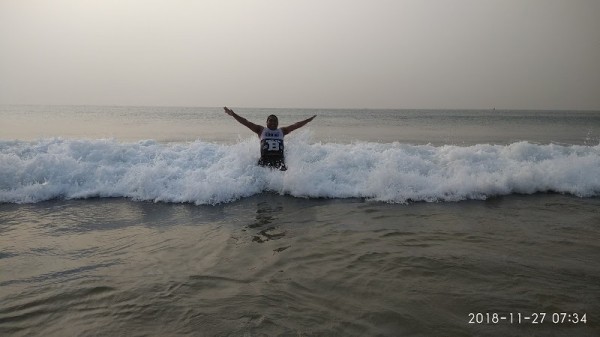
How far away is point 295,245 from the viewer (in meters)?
5.57

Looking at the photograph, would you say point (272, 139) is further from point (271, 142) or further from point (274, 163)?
point (274, 163)

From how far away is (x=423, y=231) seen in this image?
20.5 feet

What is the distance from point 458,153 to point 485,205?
14.0 ft

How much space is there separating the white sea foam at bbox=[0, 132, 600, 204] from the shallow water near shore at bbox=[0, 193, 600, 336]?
121 centimetres

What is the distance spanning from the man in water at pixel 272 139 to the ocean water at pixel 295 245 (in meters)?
0.33

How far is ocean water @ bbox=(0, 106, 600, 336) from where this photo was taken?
11.5 ft

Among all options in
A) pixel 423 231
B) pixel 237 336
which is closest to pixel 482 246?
pixel 423 231

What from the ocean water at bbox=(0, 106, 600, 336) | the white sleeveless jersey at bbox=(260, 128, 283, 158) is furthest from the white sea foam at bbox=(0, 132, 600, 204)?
the white sleeveless jersey at bbox=(260, 128, 283, 158)

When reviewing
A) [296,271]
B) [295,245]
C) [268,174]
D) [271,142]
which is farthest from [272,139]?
[296,271]

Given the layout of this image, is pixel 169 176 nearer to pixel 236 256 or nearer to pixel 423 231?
pixel 236 256

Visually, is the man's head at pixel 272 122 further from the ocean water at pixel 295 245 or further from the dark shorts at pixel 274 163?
the ocean water at pixel 295 245

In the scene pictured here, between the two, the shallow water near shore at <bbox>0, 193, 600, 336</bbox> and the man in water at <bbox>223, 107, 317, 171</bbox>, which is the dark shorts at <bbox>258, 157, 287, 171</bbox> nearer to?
the man in water at <bbox>223, 107, 317, 171</bbox>

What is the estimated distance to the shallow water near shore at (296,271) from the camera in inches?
134

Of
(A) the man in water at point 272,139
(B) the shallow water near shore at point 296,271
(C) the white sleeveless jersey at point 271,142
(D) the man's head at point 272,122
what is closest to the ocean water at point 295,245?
(B) the shallow water near shore at point 296,271
